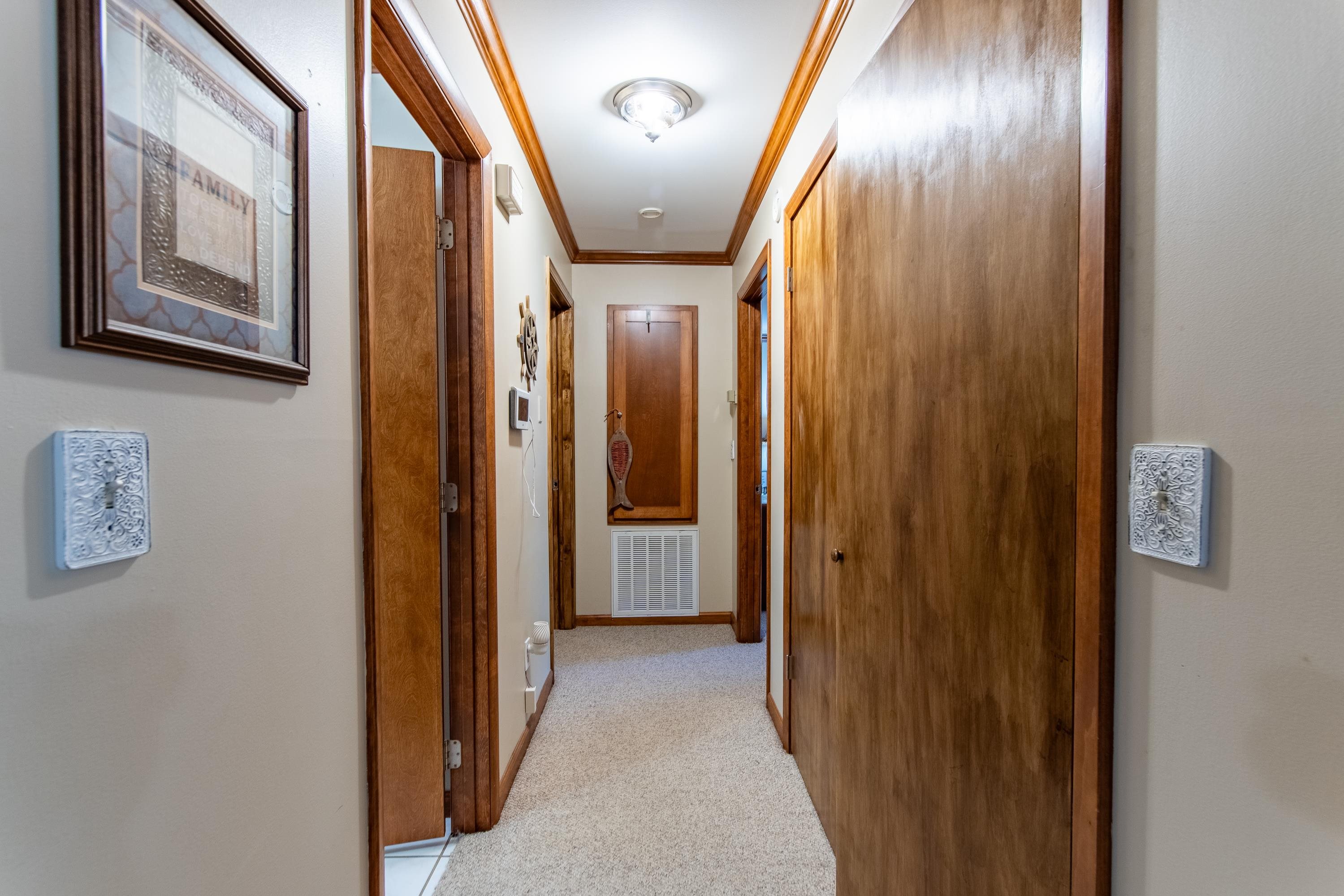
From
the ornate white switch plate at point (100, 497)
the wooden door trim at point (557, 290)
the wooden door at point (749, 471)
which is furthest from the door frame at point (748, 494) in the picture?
the ornate white switch plate at point (100, 497)

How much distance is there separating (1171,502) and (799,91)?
6.38 feet

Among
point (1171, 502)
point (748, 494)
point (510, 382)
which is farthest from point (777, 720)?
point (1171, 502)

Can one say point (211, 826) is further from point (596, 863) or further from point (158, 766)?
point (596, 863)

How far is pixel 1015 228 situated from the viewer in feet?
2.71

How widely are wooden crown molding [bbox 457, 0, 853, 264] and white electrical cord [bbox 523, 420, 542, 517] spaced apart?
109cm

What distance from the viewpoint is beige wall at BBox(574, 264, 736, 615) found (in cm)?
409

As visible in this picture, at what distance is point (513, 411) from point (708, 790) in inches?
59.2

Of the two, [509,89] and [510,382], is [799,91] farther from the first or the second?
[510,382]

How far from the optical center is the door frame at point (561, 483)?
3740mm

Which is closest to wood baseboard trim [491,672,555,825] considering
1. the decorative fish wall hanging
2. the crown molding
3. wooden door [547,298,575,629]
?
wooden door [547,298,575,629]

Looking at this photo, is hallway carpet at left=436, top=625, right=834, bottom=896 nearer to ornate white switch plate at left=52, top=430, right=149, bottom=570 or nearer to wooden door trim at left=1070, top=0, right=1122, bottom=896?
wooden door trim at left=1070, top=0, right=1122, bottom=896

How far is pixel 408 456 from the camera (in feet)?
5.94

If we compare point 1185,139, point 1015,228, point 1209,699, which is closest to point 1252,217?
point 1185,139

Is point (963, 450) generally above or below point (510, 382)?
below
